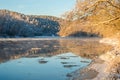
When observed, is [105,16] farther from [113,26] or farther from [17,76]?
[17,76]

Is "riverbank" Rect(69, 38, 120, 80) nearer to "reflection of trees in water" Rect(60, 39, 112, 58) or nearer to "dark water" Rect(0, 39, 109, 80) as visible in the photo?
"dark water" Rect(0, 39, 109, 80)

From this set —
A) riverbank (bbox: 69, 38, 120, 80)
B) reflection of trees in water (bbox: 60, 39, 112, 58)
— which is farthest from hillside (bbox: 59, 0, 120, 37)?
reflection of trees in water (bbox: 60, 39, 112, 58)

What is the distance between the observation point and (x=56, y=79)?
20453mm

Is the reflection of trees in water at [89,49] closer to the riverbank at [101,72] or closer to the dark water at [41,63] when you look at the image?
the dark water at [41,63]

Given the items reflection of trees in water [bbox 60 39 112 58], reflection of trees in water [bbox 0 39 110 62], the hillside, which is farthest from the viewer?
reflection of trees in water [bbox 60 39 112 58]

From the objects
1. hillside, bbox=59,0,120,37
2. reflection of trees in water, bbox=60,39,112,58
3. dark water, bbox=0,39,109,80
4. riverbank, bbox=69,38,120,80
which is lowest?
reflection of trees in water, bbox=60,39,112,58

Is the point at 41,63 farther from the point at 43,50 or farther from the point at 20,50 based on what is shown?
the point at 20,50

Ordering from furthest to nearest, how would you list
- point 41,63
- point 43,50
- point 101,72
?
point 43,50 < point 41,63 < point 101,72

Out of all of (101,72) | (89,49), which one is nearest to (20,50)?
(89,49)

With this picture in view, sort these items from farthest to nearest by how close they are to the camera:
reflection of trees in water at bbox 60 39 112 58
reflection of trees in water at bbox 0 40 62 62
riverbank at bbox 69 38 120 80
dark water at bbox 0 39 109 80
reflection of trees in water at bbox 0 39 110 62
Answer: reflection of trees in water at bbox 60 39 112 58 → reflection of trees in water at bbox 0 39 110 62 → reflection of trees in water at bbox 0 40 62 62 → dark water at bbox 0 39 109 80 → riverbank at bbox 69 38 120 80

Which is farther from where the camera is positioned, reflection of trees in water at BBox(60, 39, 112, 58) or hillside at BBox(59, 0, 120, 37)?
reflection of trees in water at BBox(60, 39, 112, 58)

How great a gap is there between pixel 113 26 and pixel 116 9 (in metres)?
1.88

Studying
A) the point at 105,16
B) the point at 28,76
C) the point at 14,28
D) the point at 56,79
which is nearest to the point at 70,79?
the point at 56,79

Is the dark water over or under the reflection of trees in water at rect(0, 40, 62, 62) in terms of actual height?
over
